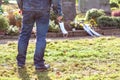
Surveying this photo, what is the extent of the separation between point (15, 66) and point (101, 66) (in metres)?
1.53

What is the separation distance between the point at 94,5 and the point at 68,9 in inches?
141

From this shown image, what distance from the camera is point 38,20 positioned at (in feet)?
21.8

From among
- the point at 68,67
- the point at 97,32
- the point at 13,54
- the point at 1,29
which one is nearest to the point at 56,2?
the point at 68,67

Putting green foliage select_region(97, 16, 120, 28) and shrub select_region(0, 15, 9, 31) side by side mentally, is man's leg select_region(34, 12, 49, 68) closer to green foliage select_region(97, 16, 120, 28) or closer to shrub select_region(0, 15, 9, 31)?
shrub select_region(0, 15, 9, 31)

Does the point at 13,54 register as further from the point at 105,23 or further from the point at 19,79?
the point at 105,23

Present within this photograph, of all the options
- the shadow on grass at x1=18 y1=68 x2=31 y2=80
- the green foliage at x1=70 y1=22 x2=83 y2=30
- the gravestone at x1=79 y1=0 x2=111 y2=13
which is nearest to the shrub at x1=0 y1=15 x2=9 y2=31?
the green foliage at x1=70 y1=22 x2=83 y2=30

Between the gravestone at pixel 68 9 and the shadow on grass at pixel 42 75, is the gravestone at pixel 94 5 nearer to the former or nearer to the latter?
the gravestone at pixel 68 9

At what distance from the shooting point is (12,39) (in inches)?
433

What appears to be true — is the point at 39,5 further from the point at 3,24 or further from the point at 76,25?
the point at 76,25

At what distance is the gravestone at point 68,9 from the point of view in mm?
14086

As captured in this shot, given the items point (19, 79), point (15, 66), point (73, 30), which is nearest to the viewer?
point (19, 79)

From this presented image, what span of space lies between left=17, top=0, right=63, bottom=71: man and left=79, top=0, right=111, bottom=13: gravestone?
34.3ft

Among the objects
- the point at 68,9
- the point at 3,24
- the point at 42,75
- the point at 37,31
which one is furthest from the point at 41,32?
the point at 68,9

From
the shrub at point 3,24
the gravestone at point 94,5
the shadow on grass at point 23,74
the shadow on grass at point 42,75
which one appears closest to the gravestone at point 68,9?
the gravestone at point 94,5
